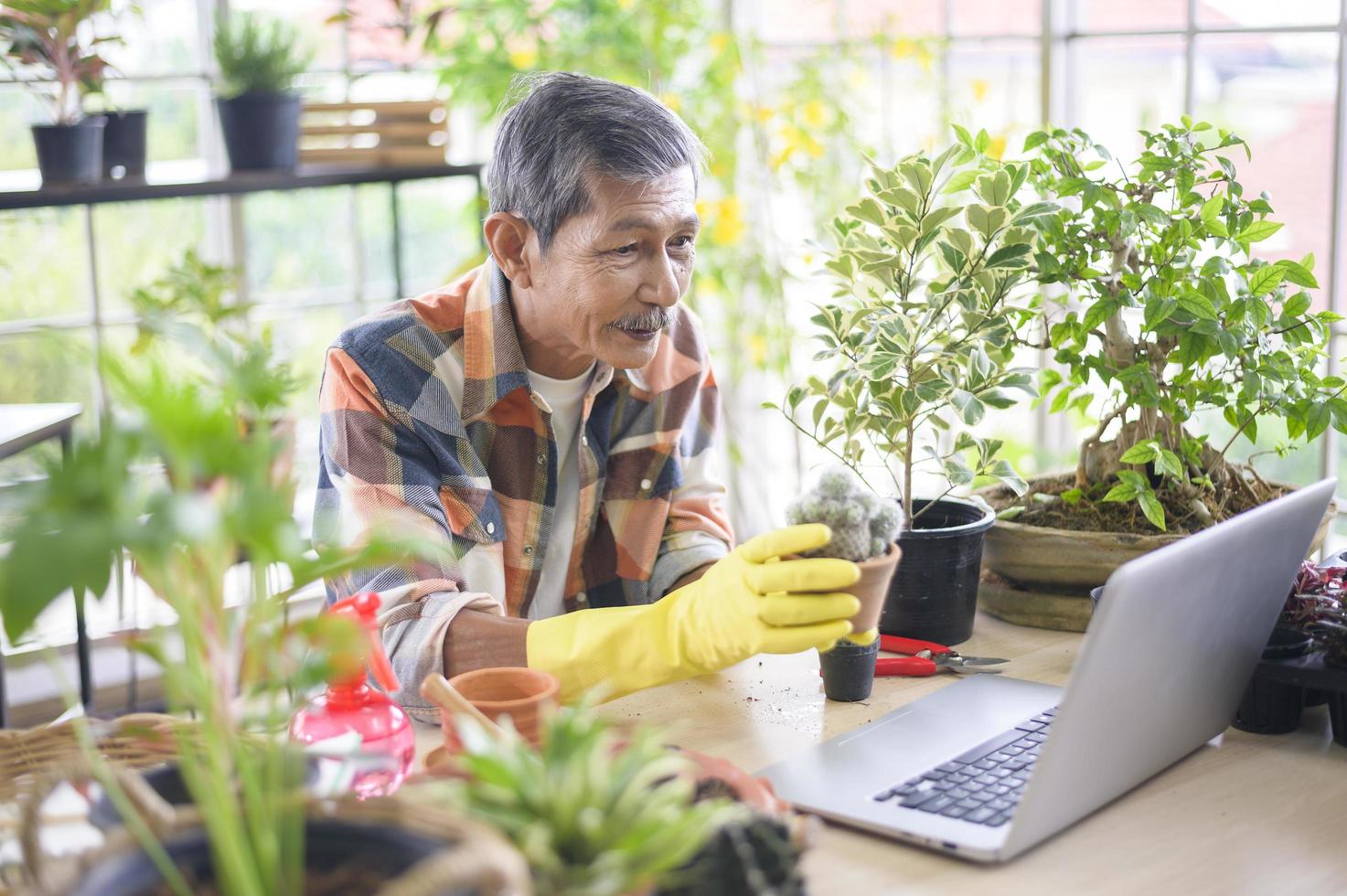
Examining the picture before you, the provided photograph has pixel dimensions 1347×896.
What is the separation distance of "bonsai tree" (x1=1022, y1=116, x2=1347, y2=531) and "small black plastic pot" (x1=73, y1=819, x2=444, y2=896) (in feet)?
3.61

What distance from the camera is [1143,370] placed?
5.38 feet

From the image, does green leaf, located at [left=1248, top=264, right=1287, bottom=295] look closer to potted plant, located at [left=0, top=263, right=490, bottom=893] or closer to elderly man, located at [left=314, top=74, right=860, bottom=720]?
elderly man, located at [left=314, top=74, right=860, bottom=720]

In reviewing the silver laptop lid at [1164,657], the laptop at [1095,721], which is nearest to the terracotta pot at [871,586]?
the laptop at [1095,721]

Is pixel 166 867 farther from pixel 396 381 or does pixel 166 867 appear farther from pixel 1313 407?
pixel 1313 407

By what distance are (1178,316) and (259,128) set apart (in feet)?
6.73

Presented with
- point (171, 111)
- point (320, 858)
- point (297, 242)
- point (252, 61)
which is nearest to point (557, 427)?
point (320, 858)

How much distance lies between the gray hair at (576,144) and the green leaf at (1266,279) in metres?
0.70

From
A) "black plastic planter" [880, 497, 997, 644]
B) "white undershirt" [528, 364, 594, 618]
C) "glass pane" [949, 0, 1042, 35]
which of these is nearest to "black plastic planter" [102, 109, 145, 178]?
"white undershirt" [528, 364, 594, 618]

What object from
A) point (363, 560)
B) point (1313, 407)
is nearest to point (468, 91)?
point (1313, 407)

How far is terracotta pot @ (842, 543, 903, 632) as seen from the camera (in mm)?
1221

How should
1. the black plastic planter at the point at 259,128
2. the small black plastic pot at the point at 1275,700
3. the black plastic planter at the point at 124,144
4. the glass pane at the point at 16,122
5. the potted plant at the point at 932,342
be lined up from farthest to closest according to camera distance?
the glass pane at the point at 16,122, the black plastic planter at the point at 259,128, the black plastic planter at the point at 124,144, the potted plant at the point at 932,342, the small black plastic pot at the point at 1275,700

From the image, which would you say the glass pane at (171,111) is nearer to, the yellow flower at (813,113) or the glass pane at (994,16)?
the yellow flower at (813,113)

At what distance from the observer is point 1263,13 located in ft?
8.59

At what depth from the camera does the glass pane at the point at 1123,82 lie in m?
2.83
